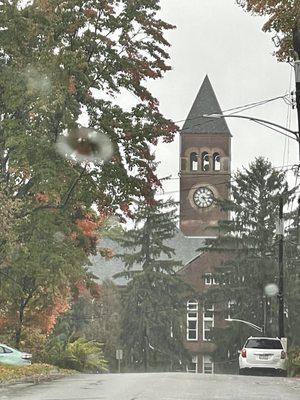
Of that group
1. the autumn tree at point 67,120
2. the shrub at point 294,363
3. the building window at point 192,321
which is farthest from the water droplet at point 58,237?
the building window at point 192,321

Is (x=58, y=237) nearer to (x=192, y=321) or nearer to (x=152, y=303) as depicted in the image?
(x=152, y=303)

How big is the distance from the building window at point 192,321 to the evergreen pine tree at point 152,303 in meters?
15.9

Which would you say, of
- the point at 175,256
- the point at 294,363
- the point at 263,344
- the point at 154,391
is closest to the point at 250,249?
the point at 175,256

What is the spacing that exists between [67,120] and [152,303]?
4612 cm

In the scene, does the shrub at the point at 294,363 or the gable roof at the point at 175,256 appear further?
the gable roof at the point at 175,256

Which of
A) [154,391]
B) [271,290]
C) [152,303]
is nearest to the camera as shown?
[154,391]

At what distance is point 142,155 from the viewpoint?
25.5m

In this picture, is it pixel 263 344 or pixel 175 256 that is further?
pixel 175 256

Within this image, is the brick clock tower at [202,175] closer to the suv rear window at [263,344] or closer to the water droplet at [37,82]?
the suv rear window at [263,344]

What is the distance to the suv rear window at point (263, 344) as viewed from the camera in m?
29.6

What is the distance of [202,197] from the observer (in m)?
99.2

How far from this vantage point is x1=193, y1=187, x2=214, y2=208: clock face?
9912cm

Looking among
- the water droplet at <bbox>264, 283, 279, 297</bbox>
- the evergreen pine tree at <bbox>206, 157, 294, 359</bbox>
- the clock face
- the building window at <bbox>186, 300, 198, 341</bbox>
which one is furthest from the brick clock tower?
the water droplet at <bbox>264, 283, 279, 297</bbox>

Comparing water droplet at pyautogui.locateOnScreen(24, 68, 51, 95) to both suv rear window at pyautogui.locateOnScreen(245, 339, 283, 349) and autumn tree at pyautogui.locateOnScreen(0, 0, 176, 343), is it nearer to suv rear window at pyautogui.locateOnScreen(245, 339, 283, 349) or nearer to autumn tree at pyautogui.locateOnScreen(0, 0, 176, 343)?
autumn tree at pyautogui.locateOnScreen(0, 0, 176, 343)
